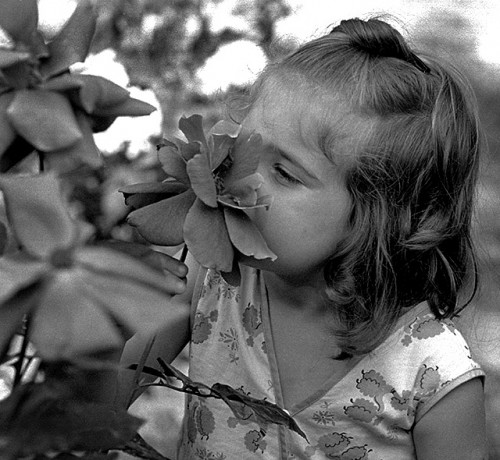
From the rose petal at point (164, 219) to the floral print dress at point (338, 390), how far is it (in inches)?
27.7

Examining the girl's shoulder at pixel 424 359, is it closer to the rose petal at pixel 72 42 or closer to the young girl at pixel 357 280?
the young girl at pixel 357 280

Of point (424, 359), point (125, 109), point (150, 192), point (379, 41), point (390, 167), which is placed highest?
point (125, 109)

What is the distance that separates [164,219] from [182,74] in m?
1.48

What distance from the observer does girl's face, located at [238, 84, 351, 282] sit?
1.01m

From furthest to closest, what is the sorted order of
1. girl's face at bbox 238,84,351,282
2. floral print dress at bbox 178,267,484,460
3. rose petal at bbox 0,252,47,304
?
floral print dress at bbox 178,267,484,460 < girl's face at bbox 238,84,351,282 < rose petal at bbox 0,252,47,304

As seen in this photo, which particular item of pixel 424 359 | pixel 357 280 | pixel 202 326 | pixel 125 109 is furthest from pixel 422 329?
pixel 125 109

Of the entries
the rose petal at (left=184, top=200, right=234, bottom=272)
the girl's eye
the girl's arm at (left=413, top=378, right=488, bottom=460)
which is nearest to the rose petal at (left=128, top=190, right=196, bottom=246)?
the rose petal at (left=184, top=200, right=234, bottom=272)

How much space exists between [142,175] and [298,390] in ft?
1.13

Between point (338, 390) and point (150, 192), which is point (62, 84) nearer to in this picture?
point (150, 192)

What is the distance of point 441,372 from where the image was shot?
4.06ft

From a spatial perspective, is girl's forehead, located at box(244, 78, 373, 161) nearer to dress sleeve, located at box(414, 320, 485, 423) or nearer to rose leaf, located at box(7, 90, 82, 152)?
dress sleeve, located at box(414, 320, 485, 423)

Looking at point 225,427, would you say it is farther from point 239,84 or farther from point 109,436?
point 109,436

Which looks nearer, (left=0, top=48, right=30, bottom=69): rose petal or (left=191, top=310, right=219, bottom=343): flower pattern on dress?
(left=0, top=48, right=30, bottom=69): rose petal

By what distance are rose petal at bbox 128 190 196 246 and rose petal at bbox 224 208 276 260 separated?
0.03 metres
